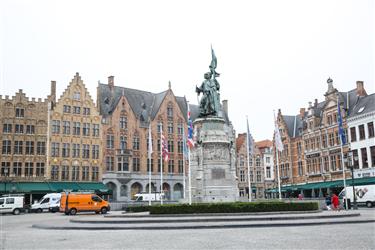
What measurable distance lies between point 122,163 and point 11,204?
63.6ft

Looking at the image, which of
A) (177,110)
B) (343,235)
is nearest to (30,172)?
(177,110)

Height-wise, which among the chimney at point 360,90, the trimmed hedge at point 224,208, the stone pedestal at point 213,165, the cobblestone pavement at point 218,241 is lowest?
the cobblestone pavement at point 218,241

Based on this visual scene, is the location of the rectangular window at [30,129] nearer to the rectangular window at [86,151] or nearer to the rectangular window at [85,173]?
the rectangular window at [86,151]

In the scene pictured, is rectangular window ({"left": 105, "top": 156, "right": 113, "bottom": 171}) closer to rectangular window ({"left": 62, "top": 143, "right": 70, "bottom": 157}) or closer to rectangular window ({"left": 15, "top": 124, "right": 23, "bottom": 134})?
rectangular window ({"left": 62, "top": 143, "right": 70, "bottom": 157})

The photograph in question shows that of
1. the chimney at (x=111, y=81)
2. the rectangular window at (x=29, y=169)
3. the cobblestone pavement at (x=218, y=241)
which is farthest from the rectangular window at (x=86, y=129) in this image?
the cobblestone pavement at (x=218, y=241)

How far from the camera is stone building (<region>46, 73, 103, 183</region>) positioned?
50.8m

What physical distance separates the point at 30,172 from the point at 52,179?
2639 millimetres

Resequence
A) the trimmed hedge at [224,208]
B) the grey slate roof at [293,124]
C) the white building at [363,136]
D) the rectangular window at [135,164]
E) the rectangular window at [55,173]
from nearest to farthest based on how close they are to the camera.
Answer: the trimmed hedge at [224,208] < the white building at [363,136] < the rectangular window at [55,173] < the rectangular window at [135,164] < the grey slate roof at [293,124]

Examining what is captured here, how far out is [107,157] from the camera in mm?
54469

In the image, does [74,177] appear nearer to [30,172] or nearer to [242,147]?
[30,172]

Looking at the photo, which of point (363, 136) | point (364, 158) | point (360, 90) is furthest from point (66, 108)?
point (360, 90)

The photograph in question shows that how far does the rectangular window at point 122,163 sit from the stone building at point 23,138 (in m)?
9.53

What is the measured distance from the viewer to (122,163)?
5522 centimetres

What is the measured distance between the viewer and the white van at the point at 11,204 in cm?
3694
